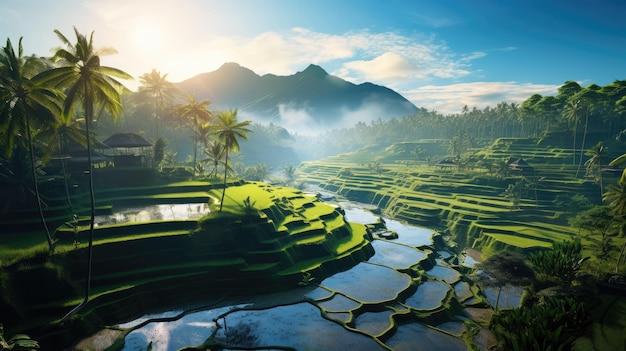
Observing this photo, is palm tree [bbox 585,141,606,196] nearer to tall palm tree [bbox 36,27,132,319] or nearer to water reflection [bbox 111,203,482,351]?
water reflection [bbox 111,203,482,351]

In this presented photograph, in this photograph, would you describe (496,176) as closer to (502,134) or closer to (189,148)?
(502,134)

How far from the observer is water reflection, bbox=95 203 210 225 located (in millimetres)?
33219

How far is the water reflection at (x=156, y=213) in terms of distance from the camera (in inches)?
1308

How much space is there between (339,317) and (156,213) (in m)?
23.3

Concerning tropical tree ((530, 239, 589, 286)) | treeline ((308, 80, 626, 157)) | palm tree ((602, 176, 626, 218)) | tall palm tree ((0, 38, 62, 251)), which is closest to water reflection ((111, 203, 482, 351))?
tropical tree ((530, 239, 589, 286))

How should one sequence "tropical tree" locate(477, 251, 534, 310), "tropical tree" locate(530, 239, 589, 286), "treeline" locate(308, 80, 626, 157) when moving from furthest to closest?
"treeline" locate(308, 80, 626, 157) → "tropical tree" locate(477, 251, 534, 310) → "tropical tree" locate(530, 239, 589, 286)

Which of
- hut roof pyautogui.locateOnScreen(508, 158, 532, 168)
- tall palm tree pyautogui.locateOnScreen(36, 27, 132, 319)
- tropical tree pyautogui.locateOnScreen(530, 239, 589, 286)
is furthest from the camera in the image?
hut roof pyautogui.locateOnScreen(508, 158, 532, 168)

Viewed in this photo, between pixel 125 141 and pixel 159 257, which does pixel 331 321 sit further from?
pixel 125 141

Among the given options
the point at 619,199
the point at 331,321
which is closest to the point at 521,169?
the point at 619,199

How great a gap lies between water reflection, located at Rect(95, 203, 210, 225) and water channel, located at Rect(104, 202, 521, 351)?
0.53m

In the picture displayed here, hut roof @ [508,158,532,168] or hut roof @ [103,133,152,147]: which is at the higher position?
hut roof @ [103,133,152,147]

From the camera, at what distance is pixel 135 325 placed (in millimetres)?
24141

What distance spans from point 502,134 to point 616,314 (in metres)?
134

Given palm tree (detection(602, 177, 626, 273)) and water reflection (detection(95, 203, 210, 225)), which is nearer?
water reflection (detection(95, 203, 210, 225))
